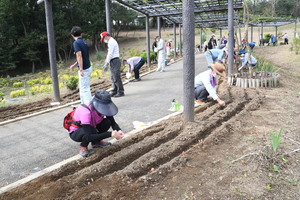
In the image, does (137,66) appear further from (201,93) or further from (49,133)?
(49,133)

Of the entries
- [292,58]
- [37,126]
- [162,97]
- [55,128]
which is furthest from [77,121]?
[292,58]

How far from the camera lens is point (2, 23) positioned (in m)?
28.4

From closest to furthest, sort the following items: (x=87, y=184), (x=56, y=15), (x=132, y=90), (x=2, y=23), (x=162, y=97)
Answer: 1. (x=87, y=184)
2. (x=162, y=97)
3. (x=132, y=90)
4. (x=2, y=23)
5. (x=56, y=15)

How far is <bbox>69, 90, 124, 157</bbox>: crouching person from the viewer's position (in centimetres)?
370

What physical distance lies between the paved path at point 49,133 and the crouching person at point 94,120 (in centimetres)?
45

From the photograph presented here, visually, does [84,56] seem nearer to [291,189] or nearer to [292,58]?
[291,189]

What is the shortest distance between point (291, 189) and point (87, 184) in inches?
87.1

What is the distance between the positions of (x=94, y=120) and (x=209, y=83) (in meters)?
2.97

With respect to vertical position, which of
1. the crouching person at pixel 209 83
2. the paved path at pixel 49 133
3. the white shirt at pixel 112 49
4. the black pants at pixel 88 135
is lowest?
the paved path at pixel 49 133

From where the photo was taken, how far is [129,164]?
3691mm

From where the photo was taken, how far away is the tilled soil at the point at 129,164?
3.07m

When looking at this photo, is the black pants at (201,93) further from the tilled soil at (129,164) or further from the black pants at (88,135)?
the black pants at (88,135)

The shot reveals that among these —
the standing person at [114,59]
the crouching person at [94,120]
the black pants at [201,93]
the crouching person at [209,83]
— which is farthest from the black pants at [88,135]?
the standing person at [114,59]

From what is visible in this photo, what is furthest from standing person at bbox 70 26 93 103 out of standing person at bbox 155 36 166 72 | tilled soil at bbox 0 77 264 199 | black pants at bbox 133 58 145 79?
standing person at bbox 155 36 166 72
